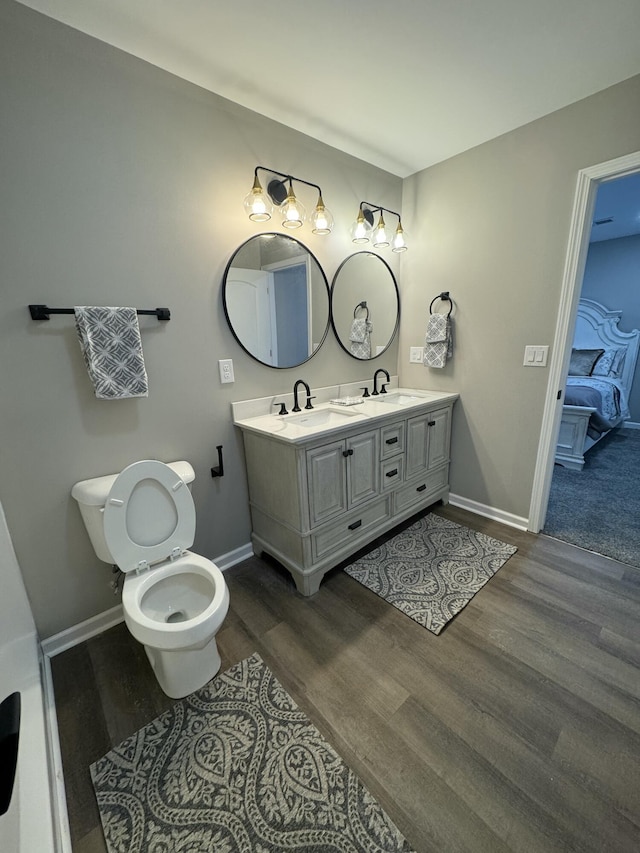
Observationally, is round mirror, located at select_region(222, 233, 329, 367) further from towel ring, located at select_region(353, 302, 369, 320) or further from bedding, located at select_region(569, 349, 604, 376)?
bedding, located at select_region(569, 349, 604, 376)

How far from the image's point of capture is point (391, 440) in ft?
6.79

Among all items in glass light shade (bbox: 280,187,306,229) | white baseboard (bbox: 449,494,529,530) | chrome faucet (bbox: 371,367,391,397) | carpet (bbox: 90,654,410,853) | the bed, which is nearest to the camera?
carpet (bbox: 90,654,410,853)

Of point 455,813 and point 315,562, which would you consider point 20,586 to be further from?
point 455,813

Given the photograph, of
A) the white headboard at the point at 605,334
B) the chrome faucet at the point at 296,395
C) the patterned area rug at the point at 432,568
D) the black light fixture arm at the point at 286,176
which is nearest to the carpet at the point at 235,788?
the patterned area rug at the point at 432,568

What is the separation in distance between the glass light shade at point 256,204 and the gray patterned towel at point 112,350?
2.57 ft

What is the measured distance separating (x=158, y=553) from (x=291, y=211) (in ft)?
5.83

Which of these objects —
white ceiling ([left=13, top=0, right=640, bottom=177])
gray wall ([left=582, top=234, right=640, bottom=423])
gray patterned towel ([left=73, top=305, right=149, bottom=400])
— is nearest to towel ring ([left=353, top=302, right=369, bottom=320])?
white ceiling ([left=13, top=0, right=640, bottom=177])

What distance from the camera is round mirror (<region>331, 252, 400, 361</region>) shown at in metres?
2.34

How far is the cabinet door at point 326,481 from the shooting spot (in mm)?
1700

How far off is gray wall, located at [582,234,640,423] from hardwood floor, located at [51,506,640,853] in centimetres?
386

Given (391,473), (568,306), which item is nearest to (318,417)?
(391,473)

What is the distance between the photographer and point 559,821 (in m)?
0.95

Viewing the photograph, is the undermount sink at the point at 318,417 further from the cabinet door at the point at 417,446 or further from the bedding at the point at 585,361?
the bedding at the point at 585,361

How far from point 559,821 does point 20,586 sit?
194 cm
